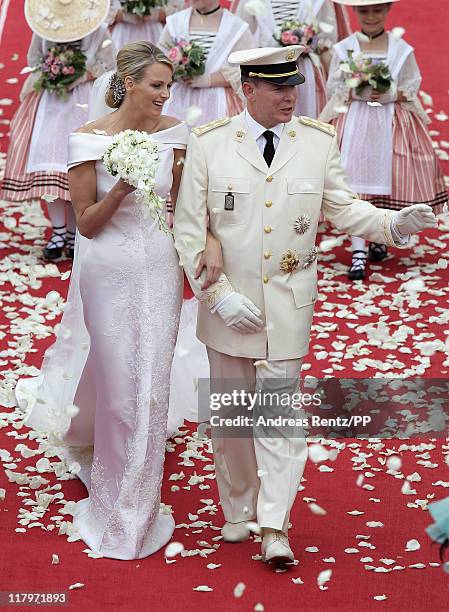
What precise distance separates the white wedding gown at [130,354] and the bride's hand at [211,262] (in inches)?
10.2

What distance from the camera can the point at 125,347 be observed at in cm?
541

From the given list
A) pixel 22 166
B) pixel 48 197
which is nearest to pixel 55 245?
pixel 48 197

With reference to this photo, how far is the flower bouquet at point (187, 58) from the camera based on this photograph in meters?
8.84

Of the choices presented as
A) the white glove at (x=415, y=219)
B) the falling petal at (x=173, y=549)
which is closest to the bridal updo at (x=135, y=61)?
the white glove at (x=415, y=219)

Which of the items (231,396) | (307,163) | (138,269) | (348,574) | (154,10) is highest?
(154,10)

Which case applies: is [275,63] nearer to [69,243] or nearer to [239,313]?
[239,313]

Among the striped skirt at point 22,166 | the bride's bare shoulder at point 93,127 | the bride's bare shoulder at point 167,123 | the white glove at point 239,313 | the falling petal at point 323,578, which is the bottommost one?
the falling petal at point 323,578

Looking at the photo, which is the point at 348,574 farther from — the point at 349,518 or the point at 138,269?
the point at 138,269

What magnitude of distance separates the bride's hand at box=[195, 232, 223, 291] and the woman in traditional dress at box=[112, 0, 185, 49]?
201 inches

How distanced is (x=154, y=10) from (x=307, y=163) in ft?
16.6

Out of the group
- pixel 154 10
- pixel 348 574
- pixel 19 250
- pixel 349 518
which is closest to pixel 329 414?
pixel 349 518

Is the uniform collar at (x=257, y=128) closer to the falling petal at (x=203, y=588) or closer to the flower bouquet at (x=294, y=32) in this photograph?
the falling petal at (x=203, y=588)

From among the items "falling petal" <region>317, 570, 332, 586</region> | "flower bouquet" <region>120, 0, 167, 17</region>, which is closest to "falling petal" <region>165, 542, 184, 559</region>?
"falling petal" <region>317, 570, 332, 586</region>

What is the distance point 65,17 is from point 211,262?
4.02 metres
